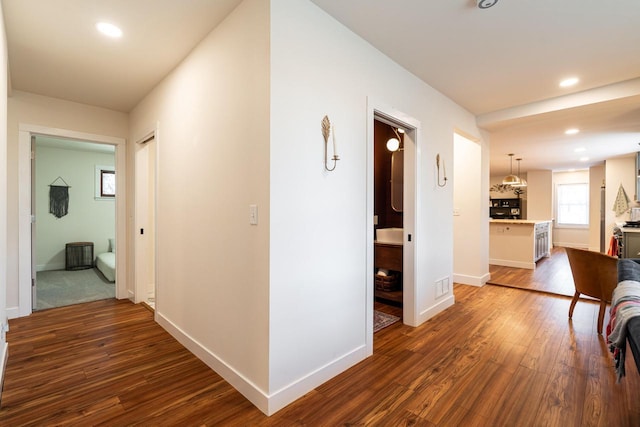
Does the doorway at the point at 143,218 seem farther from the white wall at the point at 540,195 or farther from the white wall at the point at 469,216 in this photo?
the white wall at the point at 540,195

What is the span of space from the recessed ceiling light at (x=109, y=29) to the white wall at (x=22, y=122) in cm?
194

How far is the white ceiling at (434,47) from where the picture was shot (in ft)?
6.65

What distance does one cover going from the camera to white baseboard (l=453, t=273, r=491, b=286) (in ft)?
14.9

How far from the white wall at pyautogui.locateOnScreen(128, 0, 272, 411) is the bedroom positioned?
133 inches

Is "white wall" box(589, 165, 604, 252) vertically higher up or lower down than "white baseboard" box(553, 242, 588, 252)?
higher up

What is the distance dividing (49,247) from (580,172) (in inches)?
561

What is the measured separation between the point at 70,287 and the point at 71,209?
7.71ft

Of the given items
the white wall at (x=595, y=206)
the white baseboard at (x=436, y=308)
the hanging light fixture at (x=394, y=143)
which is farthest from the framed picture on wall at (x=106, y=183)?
the white wall at (x=595, y=206)

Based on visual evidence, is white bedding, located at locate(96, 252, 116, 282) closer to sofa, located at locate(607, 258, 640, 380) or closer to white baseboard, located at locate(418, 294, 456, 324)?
white baseboard, located at locate(418, 294, 456, 324)

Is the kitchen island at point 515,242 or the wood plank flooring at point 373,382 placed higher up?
the kitchen island at point 515,242

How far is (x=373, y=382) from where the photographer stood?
2080mm

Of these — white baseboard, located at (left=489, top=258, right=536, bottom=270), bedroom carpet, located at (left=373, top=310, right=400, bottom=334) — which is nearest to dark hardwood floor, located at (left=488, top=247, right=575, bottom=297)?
white baseboard, located at (left=489, top=258, right=536, bottom=270)

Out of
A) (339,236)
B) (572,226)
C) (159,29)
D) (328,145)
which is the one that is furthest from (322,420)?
(572,226)

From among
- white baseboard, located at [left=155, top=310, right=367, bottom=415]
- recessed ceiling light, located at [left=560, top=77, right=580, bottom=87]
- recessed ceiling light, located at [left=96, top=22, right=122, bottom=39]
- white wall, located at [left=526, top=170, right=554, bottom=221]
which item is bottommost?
white baseboard, located at [left=155, top=310, right=367, bottom=415]
